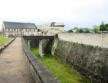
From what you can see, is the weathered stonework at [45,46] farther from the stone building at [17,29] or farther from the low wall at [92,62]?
the stone building at [17,29]

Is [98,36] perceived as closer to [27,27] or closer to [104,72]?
[104,72]

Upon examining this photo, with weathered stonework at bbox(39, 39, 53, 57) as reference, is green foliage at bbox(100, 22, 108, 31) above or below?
above

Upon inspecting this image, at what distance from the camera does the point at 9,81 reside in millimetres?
4500

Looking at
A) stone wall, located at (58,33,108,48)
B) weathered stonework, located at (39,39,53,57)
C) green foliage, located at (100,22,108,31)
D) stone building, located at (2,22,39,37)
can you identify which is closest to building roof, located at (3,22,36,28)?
stone building, located at (2,22,39,37)

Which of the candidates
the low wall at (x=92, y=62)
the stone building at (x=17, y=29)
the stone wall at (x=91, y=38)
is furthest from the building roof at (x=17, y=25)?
the low wall at (x=92, y=62)

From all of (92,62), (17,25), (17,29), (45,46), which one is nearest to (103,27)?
(45,46)

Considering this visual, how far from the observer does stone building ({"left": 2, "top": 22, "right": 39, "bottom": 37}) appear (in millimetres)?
67750

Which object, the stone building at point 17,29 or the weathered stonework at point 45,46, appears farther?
the stone building at point 17,29

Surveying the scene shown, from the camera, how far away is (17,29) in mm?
72312

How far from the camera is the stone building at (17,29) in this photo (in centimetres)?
6775

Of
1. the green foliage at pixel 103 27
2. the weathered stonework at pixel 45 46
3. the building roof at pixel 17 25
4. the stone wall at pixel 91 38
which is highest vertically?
the building roof at pixel 17 25

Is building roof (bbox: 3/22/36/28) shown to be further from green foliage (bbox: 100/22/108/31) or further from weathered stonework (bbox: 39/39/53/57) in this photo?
green foliage (bbox: 100/22/108/31)

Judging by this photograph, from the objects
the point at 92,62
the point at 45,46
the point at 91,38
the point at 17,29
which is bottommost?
the point at 45,46

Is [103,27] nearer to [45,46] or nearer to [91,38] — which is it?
[45,46]
